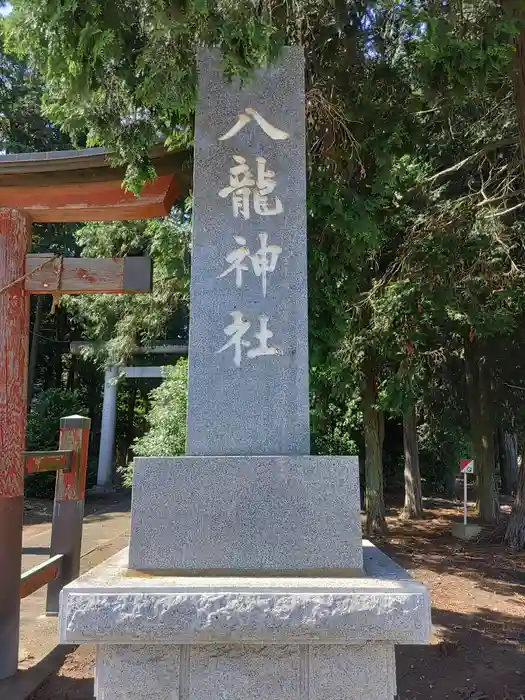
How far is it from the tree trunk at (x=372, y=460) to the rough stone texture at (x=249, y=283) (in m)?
6.44

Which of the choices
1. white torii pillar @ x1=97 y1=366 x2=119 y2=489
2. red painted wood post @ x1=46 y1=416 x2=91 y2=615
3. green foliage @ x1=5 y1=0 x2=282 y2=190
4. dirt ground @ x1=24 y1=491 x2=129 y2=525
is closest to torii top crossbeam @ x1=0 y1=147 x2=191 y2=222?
green foliage @ x1=5 y1=0 x2=282 y2=190

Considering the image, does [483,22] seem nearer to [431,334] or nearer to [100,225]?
[431,334]

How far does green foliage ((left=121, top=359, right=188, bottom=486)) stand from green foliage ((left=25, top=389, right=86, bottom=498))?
537cm

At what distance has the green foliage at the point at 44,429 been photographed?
44.1 feet

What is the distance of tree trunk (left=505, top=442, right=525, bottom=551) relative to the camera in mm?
8320

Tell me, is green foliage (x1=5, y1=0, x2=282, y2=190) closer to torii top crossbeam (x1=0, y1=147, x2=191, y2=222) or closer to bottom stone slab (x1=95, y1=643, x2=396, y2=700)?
torii top crossbeam (x1=0, y1=147, x2=191, y2=222)

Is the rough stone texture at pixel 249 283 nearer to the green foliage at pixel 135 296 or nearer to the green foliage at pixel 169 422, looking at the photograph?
the green foliage at pixel 135 296

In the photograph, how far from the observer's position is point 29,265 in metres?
4.07

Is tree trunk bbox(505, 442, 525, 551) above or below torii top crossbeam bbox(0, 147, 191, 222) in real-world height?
below

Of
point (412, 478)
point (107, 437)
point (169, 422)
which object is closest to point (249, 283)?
point (169, 422)

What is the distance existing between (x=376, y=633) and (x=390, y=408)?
6.20 meters

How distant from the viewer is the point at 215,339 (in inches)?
96.8

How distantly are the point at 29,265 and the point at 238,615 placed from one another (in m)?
3.06

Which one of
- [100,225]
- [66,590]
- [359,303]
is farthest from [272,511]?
[100,225]
